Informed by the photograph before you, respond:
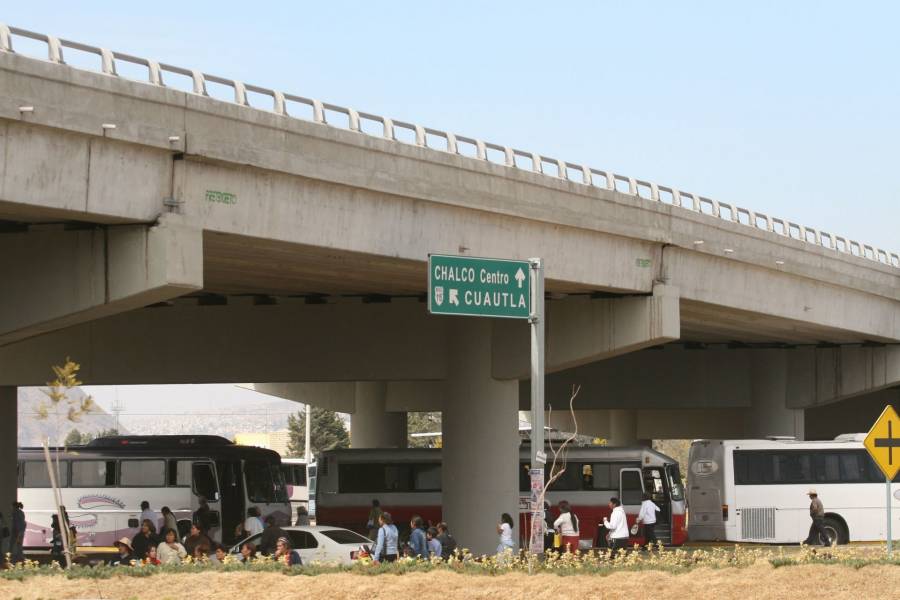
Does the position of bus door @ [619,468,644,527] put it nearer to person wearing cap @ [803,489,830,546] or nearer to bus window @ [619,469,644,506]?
bus window @ [619,469,644,506]

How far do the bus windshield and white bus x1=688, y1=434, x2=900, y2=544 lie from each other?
39.0 feet

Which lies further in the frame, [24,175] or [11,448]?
[11,448]

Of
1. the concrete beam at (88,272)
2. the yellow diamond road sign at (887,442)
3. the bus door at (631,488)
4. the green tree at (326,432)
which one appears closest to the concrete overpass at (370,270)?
the concrete beam at (88,272)

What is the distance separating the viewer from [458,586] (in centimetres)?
2023

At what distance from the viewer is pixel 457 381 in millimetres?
39250

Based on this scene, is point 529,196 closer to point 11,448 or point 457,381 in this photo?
point 457,381

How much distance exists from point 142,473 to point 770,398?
25867 millimetres

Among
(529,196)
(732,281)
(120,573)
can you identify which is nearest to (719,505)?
(732,281)

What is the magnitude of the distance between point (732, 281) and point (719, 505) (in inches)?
240

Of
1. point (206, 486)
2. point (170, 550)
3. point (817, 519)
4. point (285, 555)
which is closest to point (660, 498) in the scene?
point (817, 519)

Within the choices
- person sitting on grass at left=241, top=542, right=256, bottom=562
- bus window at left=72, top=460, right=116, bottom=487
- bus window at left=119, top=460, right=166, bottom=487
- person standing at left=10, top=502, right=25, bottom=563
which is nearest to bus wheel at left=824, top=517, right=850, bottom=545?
bus window at left=119, top=460, right=166, bottom=487

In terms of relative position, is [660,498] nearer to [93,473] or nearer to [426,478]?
[426,478]

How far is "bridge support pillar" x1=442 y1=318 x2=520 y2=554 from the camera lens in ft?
125

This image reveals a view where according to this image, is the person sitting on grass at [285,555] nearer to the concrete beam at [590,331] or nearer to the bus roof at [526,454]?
the concrete beam at [590,331]
